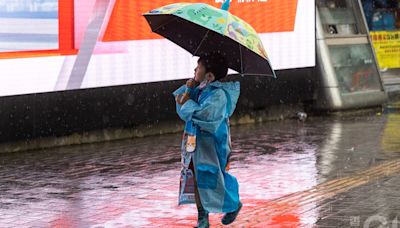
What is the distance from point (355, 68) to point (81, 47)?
6.36 metres

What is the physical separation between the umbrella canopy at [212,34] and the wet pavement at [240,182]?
137 centimetres

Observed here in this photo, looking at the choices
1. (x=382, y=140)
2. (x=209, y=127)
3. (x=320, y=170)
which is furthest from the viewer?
(x=382, y=140)

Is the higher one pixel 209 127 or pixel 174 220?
pixel 209 127

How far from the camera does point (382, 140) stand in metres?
13.2

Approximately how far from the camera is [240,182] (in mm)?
9867

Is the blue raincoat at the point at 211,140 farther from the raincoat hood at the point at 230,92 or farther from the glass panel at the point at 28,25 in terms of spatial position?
the glass panel at the point at 28,25

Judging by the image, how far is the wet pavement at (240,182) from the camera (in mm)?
7965

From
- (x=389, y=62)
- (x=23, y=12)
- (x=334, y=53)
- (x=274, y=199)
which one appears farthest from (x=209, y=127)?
(x=389, y=62)

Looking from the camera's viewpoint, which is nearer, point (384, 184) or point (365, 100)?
point (384, 184)

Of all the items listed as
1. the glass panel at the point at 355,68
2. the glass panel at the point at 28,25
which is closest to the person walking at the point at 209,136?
the glass panel at the point at 28,25

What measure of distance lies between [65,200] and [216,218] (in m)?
1.72

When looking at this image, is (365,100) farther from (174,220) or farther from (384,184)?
(174,220)

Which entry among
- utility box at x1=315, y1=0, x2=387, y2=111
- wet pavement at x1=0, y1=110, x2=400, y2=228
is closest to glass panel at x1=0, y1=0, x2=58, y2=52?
A: wet pavement at x1=0, y1=110, x2=400, y2=228

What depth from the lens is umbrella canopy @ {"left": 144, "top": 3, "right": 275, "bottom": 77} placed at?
6.77 meters
